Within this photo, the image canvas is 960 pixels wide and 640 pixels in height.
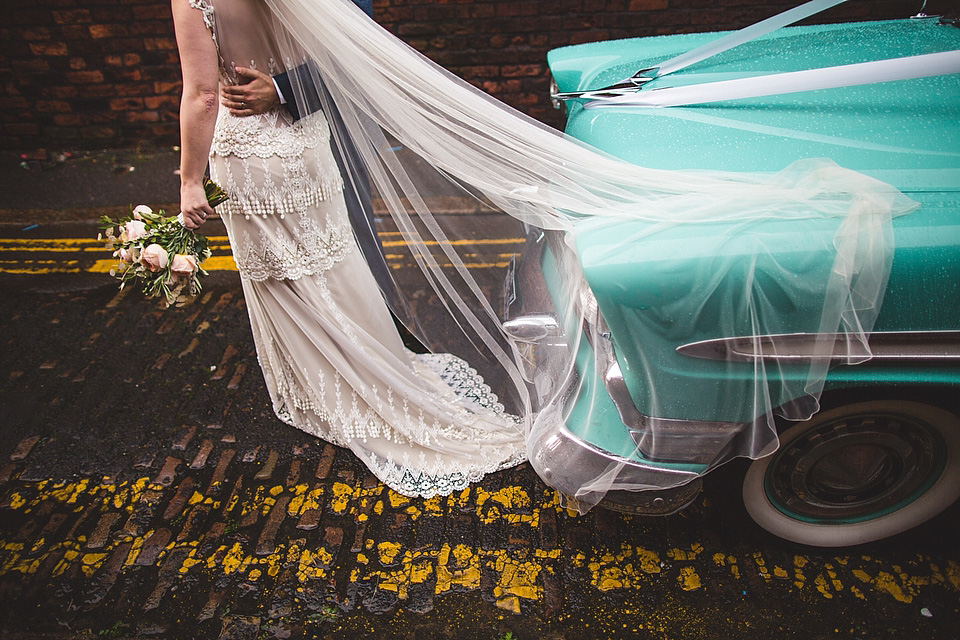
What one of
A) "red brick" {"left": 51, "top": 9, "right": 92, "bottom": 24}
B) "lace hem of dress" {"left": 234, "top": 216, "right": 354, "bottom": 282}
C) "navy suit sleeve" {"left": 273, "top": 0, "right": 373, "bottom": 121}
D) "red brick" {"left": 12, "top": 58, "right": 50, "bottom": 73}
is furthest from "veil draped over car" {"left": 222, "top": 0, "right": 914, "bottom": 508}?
"red brick" {"left": 12, "top": 58, "right": 50, "bottom": 73}

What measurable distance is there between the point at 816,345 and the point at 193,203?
6.36 ft

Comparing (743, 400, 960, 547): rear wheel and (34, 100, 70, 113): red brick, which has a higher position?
(34, 100, 70, 113): red brick

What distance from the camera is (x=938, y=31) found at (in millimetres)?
2424

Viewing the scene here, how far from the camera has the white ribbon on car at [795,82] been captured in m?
1.92

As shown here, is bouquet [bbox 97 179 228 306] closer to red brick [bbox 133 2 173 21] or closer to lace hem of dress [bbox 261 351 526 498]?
lace hem of dress [bbox 261 351 526 498]

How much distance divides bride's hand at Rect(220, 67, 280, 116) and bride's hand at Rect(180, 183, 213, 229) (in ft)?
0.98

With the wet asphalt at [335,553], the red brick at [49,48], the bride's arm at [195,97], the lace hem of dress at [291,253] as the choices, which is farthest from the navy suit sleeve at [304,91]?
the red brick at [49,48]

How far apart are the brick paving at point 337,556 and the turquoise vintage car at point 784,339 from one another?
22cm

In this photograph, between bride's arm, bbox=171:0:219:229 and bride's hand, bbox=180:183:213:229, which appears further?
bride's hand, bbox=180:183:213:229

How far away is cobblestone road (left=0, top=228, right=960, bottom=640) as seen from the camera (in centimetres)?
204

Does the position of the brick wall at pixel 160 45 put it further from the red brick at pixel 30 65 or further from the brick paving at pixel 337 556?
the brick paving at pixel 337 556

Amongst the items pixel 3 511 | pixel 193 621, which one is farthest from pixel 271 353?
pixel 3 511

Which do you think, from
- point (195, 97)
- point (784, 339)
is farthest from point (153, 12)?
point (784, 339)

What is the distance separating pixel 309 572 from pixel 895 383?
6.44 feet
